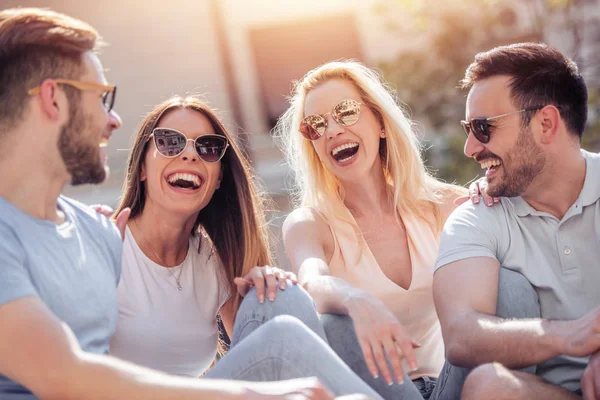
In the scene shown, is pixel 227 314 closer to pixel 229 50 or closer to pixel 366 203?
pixel 366 203

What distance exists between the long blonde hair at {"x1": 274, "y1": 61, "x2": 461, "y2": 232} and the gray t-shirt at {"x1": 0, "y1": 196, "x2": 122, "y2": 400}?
1420 mm

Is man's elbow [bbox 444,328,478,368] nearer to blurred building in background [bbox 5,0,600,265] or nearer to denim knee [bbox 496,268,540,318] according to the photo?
denim knee [bbox 496,268,540,318]

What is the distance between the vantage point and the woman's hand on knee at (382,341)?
2.64 metres

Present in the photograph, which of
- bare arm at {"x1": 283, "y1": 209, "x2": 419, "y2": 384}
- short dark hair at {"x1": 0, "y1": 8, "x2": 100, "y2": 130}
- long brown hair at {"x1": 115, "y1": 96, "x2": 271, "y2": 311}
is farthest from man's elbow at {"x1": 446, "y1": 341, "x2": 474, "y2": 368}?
short dark hair at {"x1": 0, "y1": 8, "x2": 100, "y2": 130}

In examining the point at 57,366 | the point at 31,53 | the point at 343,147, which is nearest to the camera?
the point at 57,366

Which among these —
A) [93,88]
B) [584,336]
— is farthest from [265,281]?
[584,336]

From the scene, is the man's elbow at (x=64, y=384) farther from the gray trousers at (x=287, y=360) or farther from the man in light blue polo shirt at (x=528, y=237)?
the man in light blue polo shirt at (x=528, y=237)

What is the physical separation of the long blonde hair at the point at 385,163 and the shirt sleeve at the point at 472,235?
0.56m

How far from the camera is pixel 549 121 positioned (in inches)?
129

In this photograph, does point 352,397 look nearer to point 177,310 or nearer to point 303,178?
point 177,310

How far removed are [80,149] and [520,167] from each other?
1734 millimetres

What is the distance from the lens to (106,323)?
8.19 ft

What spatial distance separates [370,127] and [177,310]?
127cm

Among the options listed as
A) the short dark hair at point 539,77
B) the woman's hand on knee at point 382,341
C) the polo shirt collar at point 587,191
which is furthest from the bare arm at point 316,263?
the short dark hair at point 539,77
